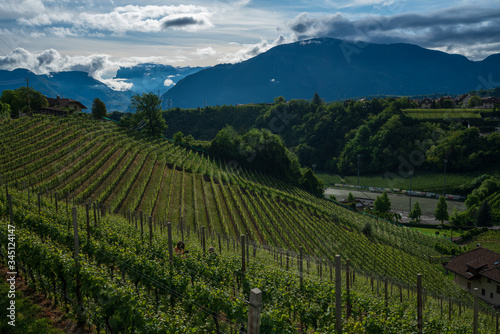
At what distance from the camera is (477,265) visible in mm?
32531

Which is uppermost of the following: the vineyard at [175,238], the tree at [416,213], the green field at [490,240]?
the vineyard at [175,238]

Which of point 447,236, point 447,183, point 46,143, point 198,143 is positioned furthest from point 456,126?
point 46,143

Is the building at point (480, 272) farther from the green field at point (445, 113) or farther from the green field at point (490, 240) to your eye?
the green field at point (445, 113)

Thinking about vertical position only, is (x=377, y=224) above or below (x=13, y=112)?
below

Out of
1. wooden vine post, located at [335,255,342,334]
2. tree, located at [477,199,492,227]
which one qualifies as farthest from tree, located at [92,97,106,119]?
tree, located at [477,199,492,227]

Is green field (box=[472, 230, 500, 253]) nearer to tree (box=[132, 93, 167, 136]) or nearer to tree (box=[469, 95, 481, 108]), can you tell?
tree (box=[132, 93, 167, 136])

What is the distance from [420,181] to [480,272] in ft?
203

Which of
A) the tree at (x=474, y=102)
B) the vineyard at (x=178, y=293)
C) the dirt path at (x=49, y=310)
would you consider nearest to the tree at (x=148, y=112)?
the vineyard at (x=178, y=293)

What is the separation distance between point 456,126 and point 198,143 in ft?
284

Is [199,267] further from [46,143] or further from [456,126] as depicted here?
[456,126]

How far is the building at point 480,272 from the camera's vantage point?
30.7 meters

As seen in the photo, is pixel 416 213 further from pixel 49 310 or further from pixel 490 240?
pixel 49 310

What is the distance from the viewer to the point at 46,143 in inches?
1411

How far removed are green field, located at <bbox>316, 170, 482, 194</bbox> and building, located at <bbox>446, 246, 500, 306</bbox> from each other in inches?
2106
